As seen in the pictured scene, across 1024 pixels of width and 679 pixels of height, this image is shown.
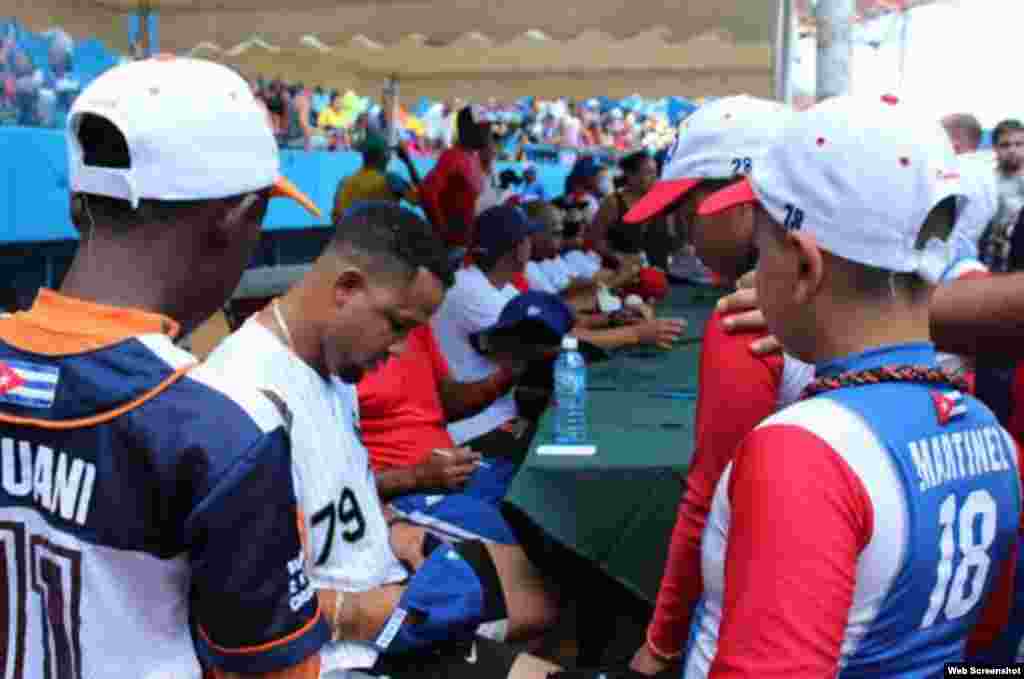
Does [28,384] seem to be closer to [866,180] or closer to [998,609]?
[866,180]

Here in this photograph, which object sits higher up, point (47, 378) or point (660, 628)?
point (47, 378)

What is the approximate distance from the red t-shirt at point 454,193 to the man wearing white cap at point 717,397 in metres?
5.52

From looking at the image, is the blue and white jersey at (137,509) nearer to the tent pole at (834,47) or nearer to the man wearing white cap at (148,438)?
the man wearing white cap at (148,438)

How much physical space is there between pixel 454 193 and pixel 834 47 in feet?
11.2

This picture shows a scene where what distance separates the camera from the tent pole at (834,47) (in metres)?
4.58

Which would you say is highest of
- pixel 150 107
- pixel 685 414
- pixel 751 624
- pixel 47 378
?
pixel 150 107

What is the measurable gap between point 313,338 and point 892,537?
1.29 meters

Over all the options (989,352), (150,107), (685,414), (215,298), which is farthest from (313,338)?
(685,414)

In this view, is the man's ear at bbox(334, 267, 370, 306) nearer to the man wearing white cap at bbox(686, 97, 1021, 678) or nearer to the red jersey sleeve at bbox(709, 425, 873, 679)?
the man wearing white cap at bbox(686, 97, 1021, 678)

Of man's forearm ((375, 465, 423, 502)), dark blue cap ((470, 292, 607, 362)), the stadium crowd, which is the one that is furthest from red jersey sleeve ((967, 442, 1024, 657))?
dark blue cap ((470, 292, 607, 362))

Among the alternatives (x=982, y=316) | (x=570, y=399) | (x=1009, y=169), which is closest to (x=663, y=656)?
(x=982, y=316)

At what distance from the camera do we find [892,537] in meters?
1.04

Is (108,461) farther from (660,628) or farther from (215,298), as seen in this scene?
(660,628)

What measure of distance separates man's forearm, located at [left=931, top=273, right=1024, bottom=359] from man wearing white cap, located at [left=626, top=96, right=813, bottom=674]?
258 millimetres
